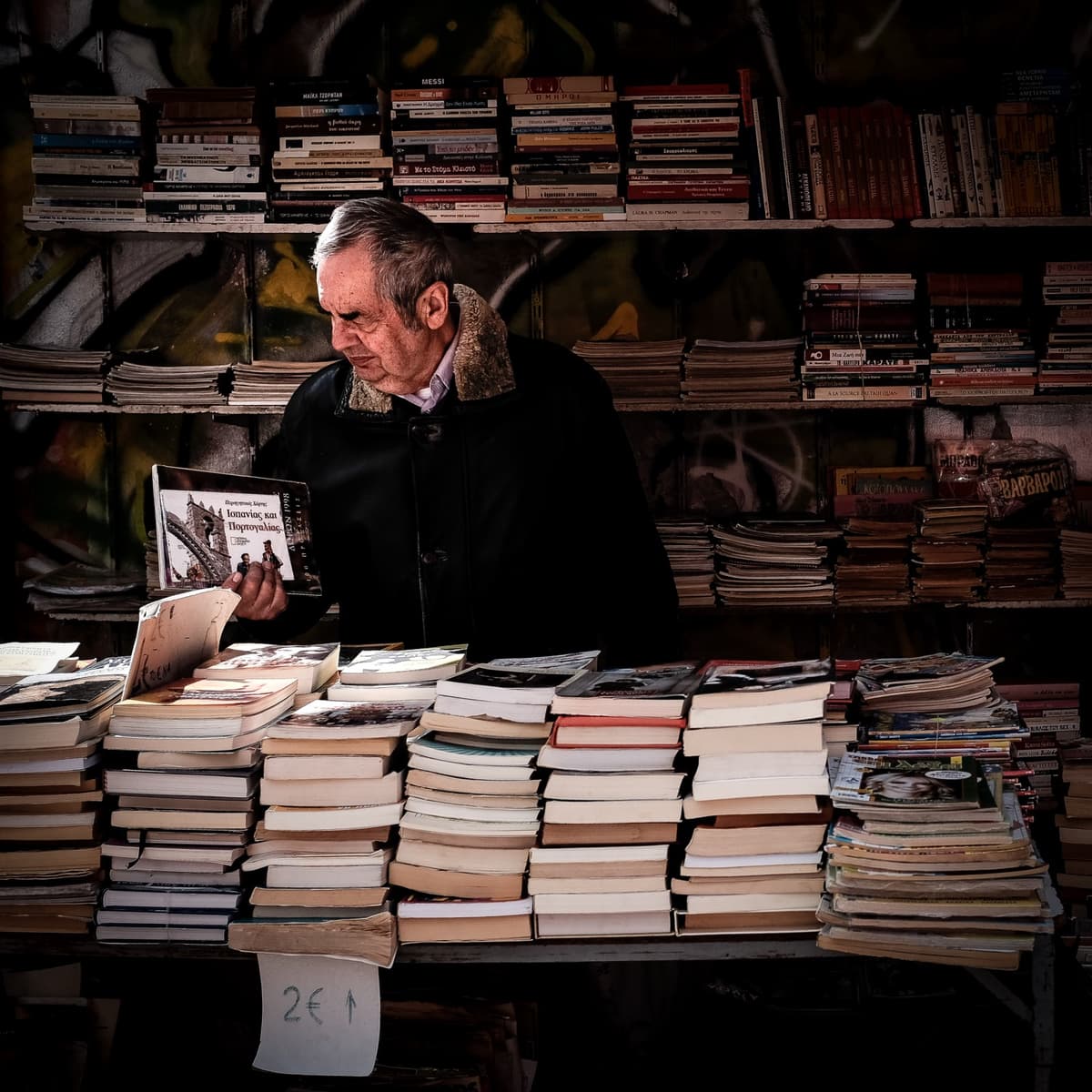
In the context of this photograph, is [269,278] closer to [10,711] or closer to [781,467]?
[781,467]

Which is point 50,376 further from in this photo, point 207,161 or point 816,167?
point 816,167

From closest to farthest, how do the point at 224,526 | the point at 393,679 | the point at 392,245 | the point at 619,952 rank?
the point at 619,952
the point at 393,679
the point at 224,526
the point at 392,245

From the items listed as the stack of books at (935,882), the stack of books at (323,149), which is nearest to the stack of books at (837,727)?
the stack of books at (935,882)

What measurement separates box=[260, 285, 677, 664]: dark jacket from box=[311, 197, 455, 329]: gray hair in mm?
132

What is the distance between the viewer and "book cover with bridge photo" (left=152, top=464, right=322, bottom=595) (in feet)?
6.35

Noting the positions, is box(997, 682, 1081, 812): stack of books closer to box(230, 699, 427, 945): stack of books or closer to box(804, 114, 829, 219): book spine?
box(804, 114, 829, 219): book spine

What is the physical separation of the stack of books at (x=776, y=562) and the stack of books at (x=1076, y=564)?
2.13ft

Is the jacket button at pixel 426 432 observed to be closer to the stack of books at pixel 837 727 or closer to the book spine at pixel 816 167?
the stack of books at pixel 837 727

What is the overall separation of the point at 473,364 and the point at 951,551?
1.78 metres

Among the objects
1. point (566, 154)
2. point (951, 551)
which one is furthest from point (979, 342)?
point (566, 154)

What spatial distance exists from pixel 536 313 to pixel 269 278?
883 millimetres

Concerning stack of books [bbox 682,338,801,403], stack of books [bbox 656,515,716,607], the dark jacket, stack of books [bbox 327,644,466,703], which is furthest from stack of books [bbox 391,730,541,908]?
stack of books [bbox 682,338,801,403]

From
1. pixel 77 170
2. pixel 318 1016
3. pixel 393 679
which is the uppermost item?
pixel 77 170

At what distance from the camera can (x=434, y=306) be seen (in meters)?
2.28
